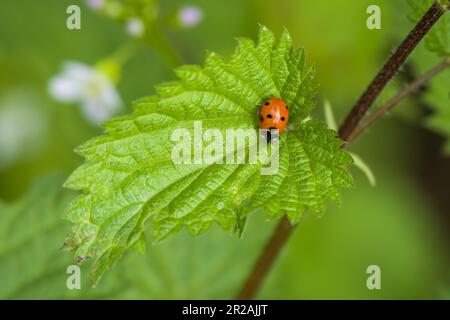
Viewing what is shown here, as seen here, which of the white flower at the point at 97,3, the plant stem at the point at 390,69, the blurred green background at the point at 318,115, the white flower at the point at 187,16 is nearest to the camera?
the plant stem at the point at 390,69

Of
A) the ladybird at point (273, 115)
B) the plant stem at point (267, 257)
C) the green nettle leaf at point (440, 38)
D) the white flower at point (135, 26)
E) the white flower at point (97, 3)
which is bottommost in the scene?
the plant stem at point (267, 257)

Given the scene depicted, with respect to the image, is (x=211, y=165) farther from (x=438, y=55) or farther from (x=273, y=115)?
(x=438, y=55)

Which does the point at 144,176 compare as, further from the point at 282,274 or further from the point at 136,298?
the point at 282,274

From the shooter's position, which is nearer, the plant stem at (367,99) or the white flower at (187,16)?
the plant stem at (367,99)

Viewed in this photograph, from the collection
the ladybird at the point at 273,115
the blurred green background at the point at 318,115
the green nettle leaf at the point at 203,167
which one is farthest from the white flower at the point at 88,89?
the ladybird at the point at 273,115

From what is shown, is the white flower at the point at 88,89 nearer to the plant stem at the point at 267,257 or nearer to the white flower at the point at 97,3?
the white flower at the point at 97,3

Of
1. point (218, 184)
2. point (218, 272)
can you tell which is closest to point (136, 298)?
point (218, 272)

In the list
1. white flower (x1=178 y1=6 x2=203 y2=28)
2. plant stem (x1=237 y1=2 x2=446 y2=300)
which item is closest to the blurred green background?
white flower (x1=178 y1=6 x2=203 y2=28)

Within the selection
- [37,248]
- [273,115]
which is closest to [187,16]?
[37,248]

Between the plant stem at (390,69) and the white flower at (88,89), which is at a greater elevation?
the white flower at (88,89)
